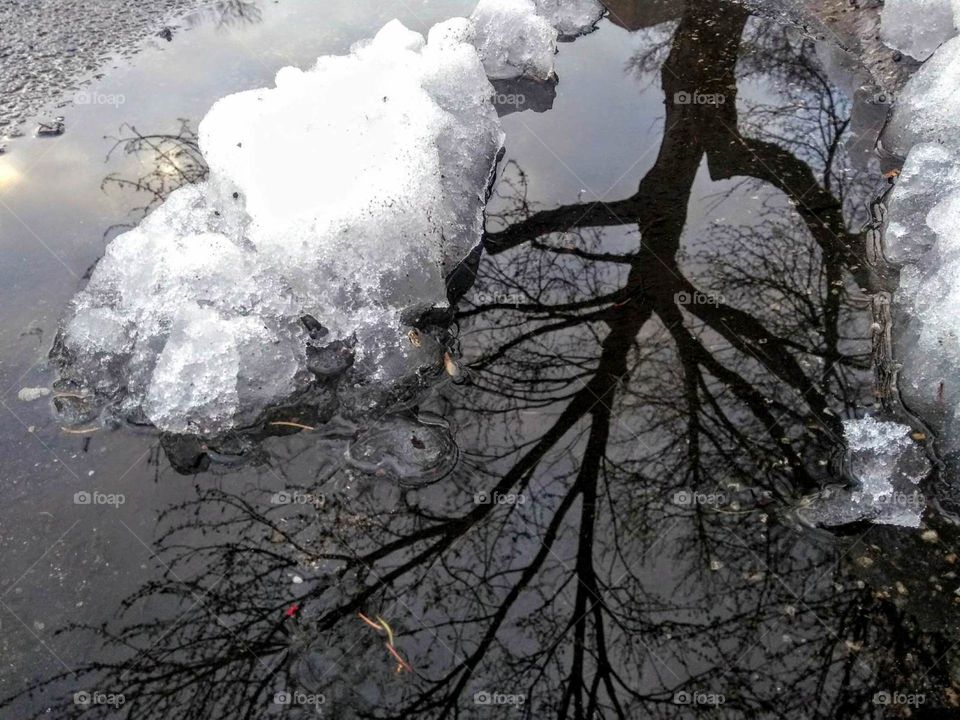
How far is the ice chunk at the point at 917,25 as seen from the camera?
17.2 feet

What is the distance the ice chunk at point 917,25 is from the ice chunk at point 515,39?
2720 mm

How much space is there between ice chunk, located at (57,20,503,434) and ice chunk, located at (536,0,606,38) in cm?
243

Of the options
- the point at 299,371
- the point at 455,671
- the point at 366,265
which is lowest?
the point at 455,671

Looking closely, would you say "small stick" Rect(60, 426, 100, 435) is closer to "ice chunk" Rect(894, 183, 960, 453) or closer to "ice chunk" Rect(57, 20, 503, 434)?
"ice chunk" Rect(57, 20, 503, 434)

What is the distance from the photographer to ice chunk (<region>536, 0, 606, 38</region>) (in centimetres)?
626

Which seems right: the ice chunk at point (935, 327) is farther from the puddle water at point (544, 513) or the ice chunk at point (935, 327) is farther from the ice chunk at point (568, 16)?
the ice chunk at point (568, 16)

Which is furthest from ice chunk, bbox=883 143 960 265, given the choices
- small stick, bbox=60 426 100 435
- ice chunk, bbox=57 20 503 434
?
small stick, bbox=60 426 100 435

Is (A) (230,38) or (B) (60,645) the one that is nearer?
(B) (60,645)

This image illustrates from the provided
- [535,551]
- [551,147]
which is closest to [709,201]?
[551,147]

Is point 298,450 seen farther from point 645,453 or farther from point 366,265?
point 645,453

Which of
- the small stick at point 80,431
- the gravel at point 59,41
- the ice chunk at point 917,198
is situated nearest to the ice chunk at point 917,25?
the ice chunk at point 917,198

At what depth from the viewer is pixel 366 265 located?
3.84 metres

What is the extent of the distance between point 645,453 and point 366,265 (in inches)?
71.2

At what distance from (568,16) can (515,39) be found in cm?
95
